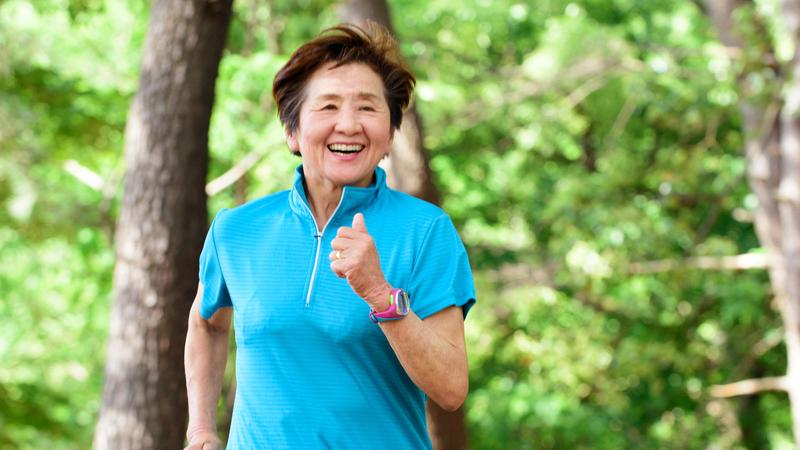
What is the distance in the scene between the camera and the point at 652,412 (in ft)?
55.5

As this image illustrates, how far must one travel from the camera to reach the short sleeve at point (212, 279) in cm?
237

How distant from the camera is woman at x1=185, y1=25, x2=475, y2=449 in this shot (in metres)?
2.07

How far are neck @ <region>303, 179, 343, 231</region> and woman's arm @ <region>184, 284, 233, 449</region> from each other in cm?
33

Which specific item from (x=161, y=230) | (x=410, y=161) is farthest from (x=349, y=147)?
(x=410, y=161)

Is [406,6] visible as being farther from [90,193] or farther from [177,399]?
[177,399]

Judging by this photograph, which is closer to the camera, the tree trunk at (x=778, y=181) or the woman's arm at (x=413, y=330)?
the woman's arm at (x=413, y=330)

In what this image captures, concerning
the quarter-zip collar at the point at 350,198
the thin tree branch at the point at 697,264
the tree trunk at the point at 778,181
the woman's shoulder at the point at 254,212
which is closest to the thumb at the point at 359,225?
the quarter-zip collar at the point at 350,198

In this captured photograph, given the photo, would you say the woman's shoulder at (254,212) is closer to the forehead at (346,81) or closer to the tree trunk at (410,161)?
the forehead at (346,81)

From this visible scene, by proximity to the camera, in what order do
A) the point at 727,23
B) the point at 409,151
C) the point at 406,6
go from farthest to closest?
the point at 406,6
the point at 727,23
the point at 409,151

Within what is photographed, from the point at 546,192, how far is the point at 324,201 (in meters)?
13.9

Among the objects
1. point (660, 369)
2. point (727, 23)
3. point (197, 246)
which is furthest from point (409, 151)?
point (660, 369)

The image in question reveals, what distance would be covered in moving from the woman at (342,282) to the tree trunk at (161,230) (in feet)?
8.57

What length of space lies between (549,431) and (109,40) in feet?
25.1

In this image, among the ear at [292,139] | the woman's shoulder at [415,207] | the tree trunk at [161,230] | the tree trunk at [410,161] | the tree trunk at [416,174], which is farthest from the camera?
the tree trunk at [410,161]
